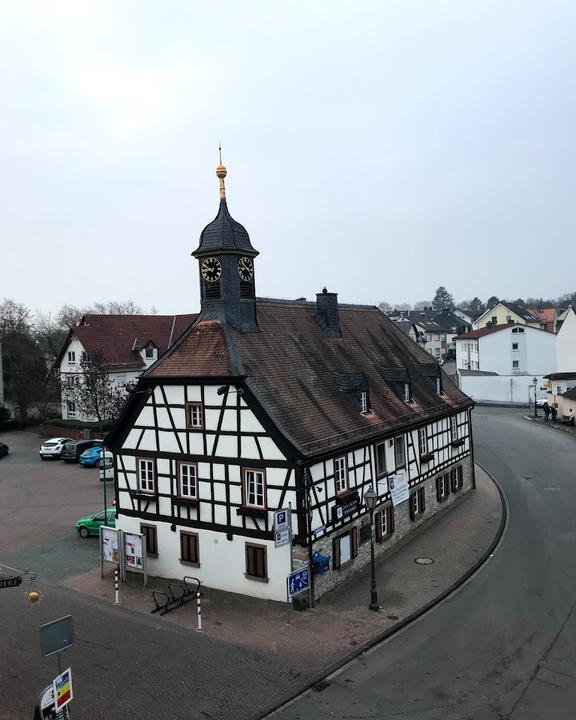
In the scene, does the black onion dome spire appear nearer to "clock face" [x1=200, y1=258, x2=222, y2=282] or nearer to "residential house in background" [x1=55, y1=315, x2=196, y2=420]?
"clock face" [x1=200, y1=258, x2=222, y2=282]

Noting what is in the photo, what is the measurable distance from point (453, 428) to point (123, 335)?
107 feet

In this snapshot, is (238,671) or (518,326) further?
(518,326)

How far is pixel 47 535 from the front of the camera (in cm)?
2453

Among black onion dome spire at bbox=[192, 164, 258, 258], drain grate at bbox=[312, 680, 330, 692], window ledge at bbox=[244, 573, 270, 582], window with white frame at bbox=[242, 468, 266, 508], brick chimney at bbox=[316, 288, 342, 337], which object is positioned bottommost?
drain grate at bbox=[312, 680, 330, 692]

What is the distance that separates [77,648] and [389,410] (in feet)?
42.0

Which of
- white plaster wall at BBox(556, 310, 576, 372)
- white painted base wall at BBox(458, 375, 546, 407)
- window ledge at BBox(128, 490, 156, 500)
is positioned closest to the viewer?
window ledge at BBox(128, 490, 156, 500)

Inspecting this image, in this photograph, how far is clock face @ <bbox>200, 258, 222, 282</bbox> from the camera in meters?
20.3

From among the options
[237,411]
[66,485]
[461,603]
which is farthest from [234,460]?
[66,485]

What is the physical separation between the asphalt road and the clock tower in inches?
416

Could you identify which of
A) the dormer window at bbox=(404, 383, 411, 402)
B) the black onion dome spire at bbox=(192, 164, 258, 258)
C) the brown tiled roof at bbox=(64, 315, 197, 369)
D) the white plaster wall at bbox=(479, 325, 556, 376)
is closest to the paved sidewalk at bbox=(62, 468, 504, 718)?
the dormer window at bbox=(404, 383, 411, 402)

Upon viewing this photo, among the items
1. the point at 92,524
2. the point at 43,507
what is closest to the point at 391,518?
the point at 92,524

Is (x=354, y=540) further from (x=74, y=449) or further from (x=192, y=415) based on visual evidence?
(x=74, y=449)

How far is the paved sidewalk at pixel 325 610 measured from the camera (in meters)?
14.4

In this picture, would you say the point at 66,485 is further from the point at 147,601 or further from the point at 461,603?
the point at 461,603
